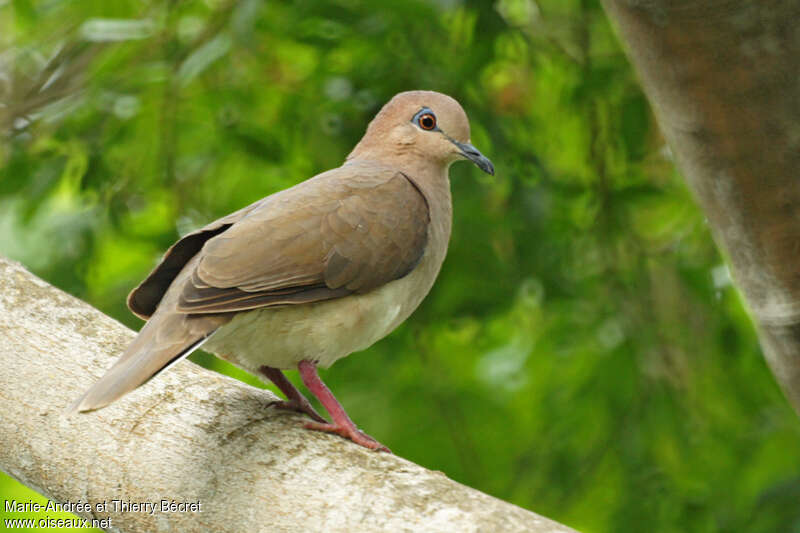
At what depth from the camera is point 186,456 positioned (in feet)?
8.17

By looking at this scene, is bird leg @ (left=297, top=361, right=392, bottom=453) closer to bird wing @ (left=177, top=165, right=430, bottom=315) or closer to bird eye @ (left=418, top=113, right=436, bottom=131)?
bird wing @ (left=177, top=165, right=430, bottom=315)

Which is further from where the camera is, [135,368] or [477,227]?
[477,227]

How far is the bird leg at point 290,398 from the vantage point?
9.36ft

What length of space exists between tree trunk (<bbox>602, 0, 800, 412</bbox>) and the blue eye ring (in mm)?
1834

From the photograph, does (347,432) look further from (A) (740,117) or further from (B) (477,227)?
(B) (477,227)

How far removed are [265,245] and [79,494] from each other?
82 cm

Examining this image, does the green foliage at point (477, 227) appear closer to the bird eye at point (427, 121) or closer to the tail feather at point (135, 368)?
the bird eye at point (427, 121)

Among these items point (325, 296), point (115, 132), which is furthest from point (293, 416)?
point (115, 132)

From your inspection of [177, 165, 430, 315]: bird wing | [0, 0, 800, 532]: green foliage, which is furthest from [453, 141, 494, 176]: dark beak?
[0, 0, 800, 532]: green foliage

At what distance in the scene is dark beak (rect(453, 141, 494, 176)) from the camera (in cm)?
343

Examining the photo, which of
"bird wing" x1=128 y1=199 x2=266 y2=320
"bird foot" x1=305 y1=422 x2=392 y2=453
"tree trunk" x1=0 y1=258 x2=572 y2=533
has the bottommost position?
"tree trunk" x1=0 y1=258 x2=572 y2=533

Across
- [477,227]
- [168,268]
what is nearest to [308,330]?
[168,268]

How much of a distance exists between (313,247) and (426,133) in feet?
2.88

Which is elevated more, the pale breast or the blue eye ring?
the blue eye ring
